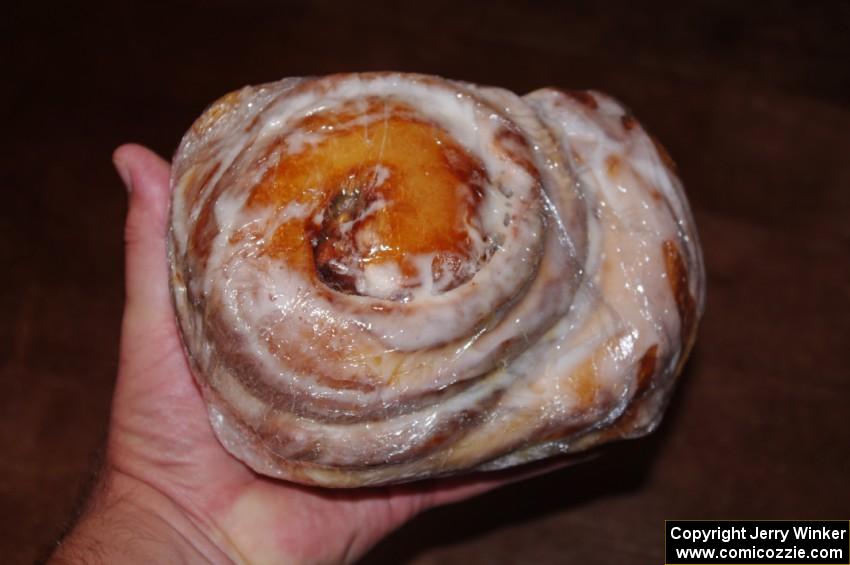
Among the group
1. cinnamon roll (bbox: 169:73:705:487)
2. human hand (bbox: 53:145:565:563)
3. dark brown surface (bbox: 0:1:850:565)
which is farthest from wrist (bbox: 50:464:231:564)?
dark brown surface (bbox: 0:1:850:565)

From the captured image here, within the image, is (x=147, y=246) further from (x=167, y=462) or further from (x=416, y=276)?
(x=416, y=276)

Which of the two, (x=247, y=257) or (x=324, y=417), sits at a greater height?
(x=247, y=257)

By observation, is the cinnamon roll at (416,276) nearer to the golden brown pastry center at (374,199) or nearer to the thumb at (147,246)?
the golden brown pastry center at (374,199)

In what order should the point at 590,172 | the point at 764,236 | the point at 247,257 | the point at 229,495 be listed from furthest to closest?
the point at 764,236, the point at 229,495, the point at 590,172, the point at 247,257

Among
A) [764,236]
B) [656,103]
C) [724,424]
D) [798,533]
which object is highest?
[656,103]

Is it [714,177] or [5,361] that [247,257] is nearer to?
[5,361]

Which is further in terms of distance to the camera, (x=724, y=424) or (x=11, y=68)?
(x=11, y=68)

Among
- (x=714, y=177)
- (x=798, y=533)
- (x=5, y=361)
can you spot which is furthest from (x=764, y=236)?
(x=5, y=361)
